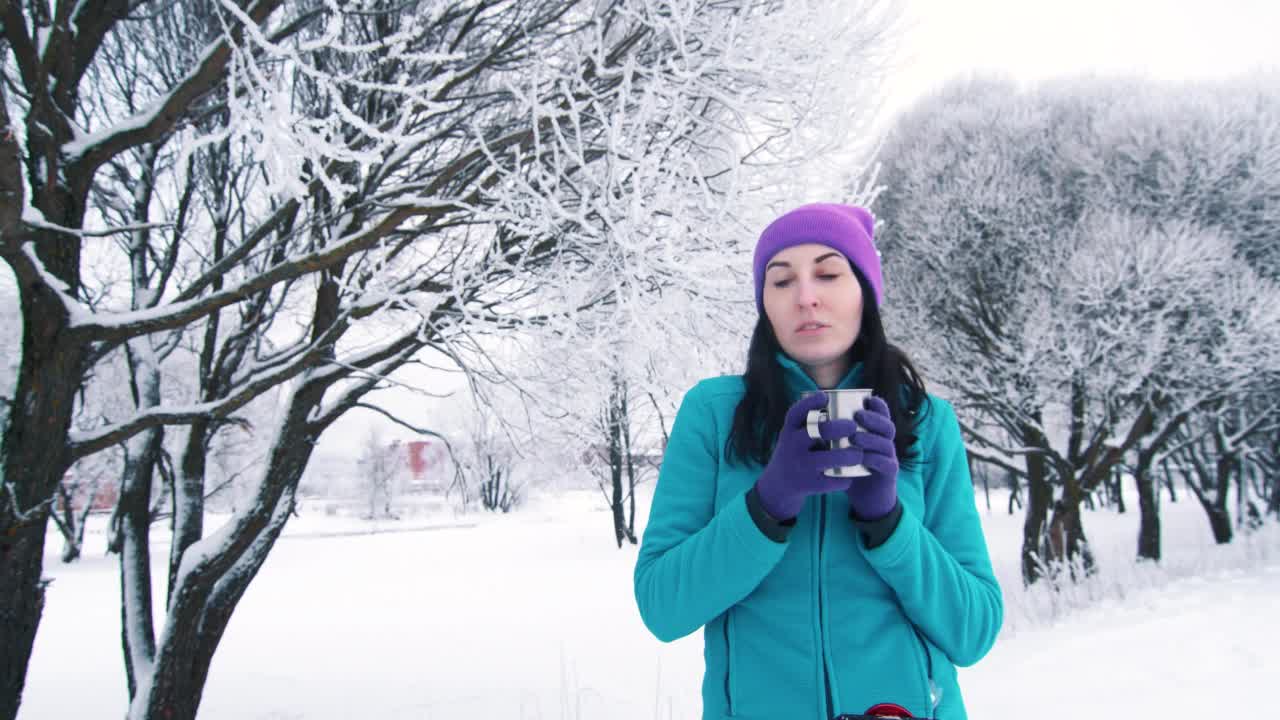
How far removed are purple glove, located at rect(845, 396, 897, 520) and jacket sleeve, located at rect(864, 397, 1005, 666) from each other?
6 cm

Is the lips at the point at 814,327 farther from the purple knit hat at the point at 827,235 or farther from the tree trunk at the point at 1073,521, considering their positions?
the tree trunk at the point at 1073,521

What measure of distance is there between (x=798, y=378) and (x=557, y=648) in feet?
29.1

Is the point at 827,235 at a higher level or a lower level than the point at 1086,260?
lower

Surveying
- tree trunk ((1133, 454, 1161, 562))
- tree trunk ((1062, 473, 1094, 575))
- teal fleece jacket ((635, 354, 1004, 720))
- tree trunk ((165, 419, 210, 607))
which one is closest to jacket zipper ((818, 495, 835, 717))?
teal fleece jacket ((635, 354, 1004, 720))

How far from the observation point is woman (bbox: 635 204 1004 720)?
111cm

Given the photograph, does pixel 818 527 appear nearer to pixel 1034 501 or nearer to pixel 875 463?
pixel 875 463

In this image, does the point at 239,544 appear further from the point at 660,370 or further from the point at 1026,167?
the point at 1026,167

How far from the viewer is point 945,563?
1204 mm

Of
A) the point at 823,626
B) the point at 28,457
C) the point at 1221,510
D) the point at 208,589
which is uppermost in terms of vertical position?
the point at 28,457

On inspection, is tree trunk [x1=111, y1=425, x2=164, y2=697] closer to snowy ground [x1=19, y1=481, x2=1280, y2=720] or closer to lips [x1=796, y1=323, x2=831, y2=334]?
snowy ground [x1=19, y1=481, x2=1280, y2=720]

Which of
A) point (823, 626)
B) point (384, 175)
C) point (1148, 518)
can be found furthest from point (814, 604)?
point (1148, 518)

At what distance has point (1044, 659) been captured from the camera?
5797 mm

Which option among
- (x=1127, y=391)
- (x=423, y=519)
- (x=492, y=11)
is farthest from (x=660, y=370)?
(x=423, y=519)

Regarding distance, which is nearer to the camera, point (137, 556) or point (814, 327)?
point (814, 327)
